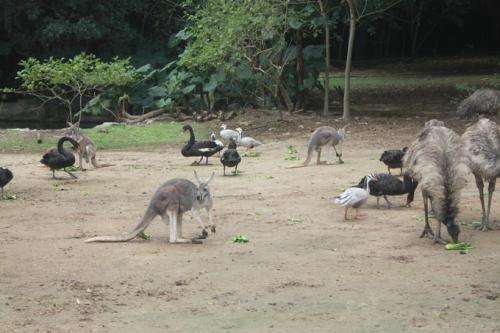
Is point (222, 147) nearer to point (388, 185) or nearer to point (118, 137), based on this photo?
point (118, 137)

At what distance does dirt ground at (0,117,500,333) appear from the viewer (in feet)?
21.7

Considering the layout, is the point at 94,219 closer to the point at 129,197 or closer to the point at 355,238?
the point at 129,197

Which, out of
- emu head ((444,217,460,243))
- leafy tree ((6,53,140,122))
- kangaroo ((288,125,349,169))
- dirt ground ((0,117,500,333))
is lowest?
dirt ground ((0,117,500,333))

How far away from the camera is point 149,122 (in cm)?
2322

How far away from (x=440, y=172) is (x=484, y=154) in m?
0.97

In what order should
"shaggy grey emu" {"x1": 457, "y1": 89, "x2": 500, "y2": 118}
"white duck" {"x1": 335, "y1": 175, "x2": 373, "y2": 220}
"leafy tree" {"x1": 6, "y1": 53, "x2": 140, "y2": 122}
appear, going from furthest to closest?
"leafy tree" {"x1": 6, "y1": 53, "x2": 140, "y2": 122}, "shaggy grey emu" {"x1": 457, "y1": 89, "x2": 500, "y2": 118}, "white duck" {"x1": 335, "y1": 175, "x2": 373, "y2": 220}

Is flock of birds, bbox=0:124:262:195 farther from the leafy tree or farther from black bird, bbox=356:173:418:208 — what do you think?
the leafy tree

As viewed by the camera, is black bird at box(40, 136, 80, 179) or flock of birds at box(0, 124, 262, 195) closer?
flock of birds at box(0, 124, 262, 195)

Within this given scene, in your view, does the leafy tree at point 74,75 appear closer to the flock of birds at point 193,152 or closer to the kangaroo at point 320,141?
the flock of birds at point 193,152

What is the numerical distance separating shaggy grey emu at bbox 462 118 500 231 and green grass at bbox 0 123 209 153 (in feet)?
33.1

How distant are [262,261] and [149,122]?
49.7 feet

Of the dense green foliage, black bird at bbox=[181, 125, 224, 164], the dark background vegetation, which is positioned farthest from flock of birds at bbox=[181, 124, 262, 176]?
the dark background vegetation

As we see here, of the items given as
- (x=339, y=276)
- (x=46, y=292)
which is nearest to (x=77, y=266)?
(x=46, y=292)

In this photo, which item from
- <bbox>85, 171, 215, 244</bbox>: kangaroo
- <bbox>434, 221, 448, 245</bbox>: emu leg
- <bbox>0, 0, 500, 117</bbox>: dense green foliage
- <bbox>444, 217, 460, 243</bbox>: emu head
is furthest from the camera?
<bbox>0, 0, 500, 117</bbox>: dense green foliage
